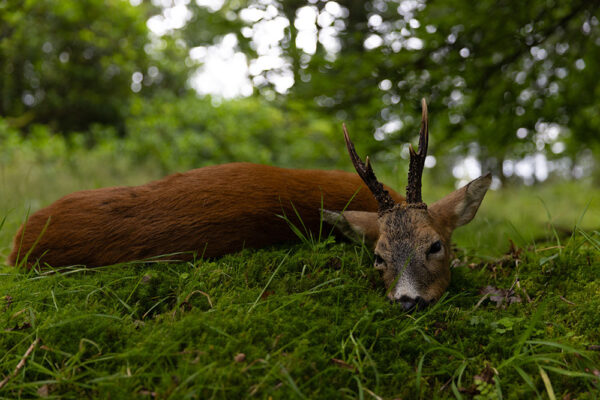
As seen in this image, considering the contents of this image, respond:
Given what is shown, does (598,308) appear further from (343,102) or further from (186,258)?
(343,102)

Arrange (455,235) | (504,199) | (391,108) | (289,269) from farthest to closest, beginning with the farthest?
(504,199), (391,108), (455,235), (289,269)

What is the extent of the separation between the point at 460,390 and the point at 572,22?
17.0 ft

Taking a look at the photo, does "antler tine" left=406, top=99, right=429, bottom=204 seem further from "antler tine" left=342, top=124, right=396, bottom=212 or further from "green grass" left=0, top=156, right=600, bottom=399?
"green grass" left=0, top=156, right=600, bottom=399

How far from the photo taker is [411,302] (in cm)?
244

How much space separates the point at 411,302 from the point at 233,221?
4.05 feet

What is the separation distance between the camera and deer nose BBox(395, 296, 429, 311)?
2434mm

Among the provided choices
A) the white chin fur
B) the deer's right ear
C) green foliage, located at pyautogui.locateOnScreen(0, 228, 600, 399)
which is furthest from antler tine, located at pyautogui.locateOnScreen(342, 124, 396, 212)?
the white chin fur

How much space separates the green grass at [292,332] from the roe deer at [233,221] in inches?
4.5

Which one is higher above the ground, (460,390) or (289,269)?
(289,269)

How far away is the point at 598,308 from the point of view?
238 cm

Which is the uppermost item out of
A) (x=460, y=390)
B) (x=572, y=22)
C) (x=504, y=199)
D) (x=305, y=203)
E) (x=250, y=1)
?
(x=250, y=1)

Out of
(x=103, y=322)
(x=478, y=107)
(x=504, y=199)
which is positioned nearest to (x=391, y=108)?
(x=478, y=107)

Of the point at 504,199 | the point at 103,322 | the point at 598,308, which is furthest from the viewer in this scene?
the point at 504,199

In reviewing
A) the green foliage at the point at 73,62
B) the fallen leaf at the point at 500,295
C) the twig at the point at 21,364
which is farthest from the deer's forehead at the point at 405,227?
the green foliage at the point at 73,62
